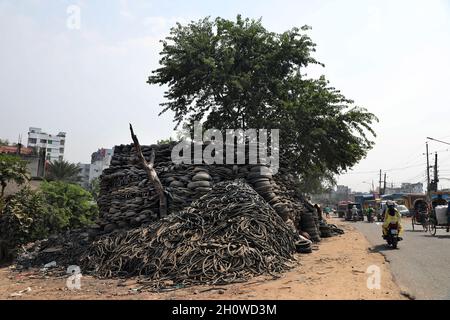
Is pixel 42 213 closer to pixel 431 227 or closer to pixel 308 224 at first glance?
pixel 308 224

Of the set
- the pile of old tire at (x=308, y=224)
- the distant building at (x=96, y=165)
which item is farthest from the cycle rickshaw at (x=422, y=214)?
the distant building at (x=96, y=165)

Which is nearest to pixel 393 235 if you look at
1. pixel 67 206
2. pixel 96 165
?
pixel 67 206

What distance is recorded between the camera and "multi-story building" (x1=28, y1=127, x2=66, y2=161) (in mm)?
102500

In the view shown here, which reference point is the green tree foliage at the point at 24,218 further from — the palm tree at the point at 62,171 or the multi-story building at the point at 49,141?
the multi-story building at the point at 49,141

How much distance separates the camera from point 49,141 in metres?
104

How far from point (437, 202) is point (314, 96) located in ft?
24.7

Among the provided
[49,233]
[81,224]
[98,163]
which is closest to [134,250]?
[49,233]

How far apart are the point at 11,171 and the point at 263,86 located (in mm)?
12487

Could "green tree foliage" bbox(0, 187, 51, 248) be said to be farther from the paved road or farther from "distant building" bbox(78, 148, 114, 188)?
"distant building" bbox(78, 148, 114, 188)

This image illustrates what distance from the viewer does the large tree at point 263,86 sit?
18.5 metres

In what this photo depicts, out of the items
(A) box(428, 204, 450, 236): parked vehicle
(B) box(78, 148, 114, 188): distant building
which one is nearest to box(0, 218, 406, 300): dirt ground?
(A) box(428, 204, 450, 236): parked vehicle

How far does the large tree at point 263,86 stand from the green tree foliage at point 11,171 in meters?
7.72

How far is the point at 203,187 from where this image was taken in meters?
10.8
